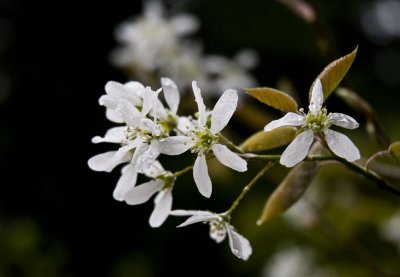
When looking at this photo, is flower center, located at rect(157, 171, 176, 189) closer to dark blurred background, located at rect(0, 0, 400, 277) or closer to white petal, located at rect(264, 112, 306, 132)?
white petal, located at rect(264, 112, 306, 132)

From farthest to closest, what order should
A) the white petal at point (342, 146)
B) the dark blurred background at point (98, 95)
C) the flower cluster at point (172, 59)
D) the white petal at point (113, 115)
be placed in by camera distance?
1. the dark blurred background at point (98, 95)
2. the flower cluster at point (172, 59)
3. the white petal at point (113, 115)
4. the white petal at point (342, 146)

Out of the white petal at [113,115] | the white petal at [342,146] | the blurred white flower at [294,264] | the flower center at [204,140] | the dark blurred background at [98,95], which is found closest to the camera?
the white petal at [342,146]

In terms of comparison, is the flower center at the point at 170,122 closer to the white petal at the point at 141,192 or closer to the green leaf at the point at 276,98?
the white petal at the point at 141,192

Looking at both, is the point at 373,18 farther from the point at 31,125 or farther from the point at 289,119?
the point at 289,119

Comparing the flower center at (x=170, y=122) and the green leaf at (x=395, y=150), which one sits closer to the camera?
the green leaf at (x=395, y=150)

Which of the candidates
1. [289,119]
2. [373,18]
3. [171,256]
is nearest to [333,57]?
[289,119]

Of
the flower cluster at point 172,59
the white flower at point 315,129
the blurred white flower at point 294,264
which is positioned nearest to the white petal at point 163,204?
the white flower at point 315,129

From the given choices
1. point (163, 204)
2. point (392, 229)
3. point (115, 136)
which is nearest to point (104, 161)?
point (115, 136)
